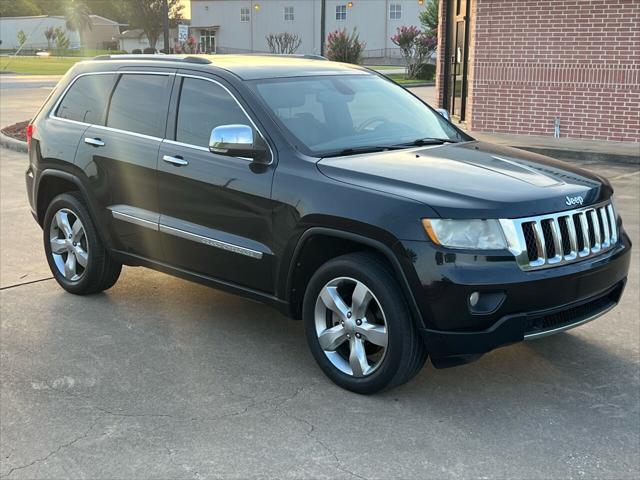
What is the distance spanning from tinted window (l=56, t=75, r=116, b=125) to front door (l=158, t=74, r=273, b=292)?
833 mm

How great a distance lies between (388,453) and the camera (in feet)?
11.6

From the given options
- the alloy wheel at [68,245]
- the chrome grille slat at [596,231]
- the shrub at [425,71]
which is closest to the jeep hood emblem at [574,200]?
the chrome grille slat at [596,231]

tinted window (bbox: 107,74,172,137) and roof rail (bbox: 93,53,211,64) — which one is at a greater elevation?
roof rail (bbox: 93,53,211,64)

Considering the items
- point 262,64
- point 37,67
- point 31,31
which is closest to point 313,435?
point 262,64

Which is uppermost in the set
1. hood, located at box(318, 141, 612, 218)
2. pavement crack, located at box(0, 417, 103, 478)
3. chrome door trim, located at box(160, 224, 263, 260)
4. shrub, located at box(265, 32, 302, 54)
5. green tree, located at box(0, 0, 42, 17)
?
green tree, located at box(0, 0, 42, 17)

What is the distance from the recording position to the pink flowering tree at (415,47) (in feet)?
136

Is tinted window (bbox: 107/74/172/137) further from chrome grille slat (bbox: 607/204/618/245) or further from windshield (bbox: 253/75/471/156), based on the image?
chrome grille slat (bbox: 607/204/618/245)

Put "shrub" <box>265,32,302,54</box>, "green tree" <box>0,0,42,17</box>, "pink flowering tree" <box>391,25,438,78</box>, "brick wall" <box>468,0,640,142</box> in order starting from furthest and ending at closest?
"green tree" <box>0,0,42,17</box> → "shrub" <box>265,32,302,54</box> → "pink flowering tree" <box>391,25,438,78</box> → "brick wall" <box>468,0,640,142</box>

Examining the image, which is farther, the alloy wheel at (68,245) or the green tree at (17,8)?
the green tree at (17,8)

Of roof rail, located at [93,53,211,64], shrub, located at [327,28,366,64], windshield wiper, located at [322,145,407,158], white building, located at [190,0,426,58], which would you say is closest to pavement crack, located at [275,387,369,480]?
windshield wiper, located at [322,145,407,158]

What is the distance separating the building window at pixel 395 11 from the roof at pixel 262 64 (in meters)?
61.0

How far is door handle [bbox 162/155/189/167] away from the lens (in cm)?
484

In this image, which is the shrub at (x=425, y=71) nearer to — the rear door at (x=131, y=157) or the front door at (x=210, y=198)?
the rear door at (x=131, y=157)

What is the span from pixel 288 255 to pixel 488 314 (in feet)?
3.88
